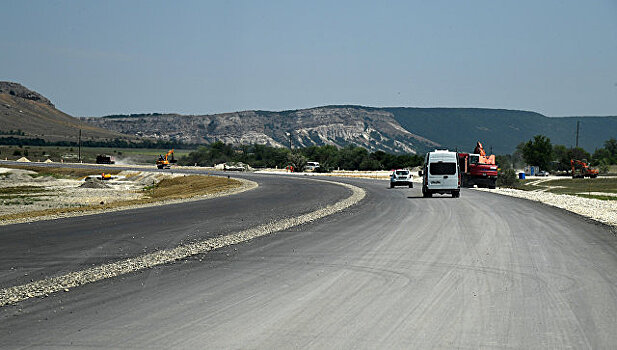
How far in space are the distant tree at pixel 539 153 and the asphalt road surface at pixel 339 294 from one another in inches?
4649

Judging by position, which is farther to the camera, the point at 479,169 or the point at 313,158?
the point at 313,158

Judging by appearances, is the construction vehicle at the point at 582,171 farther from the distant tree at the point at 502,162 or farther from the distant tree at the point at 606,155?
the distant tree at the point at 606,155

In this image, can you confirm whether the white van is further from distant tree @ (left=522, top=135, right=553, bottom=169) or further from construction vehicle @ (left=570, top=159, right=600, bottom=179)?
distant tree @ (left=522, top=135, right=553, bottom=169)

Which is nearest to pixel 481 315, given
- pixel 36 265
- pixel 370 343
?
pixel 370 343

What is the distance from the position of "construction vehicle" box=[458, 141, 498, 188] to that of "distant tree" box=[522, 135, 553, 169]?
281 feet

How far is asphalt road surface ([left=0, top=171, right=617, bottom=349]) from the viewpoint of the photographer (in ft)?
23.5

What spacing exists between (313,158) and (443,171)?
100326 mm

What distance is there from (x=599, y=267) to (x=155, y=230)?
472 inches

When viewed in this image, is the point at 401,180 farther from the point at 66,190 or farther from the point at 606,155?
the point at 606,155

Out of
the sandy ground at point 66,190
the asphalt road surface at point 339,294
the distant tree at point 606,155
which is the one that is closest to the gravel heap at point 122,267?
the asphalt road surface at point 339,294

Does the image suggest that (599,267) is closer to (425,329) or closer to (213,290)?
(425,329)

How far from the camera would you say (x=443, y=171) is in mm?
34656

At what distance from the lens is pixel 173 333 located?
7328 millimetres

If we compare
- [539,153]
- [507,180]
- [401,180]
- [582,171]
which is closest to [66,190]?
[401,180]
